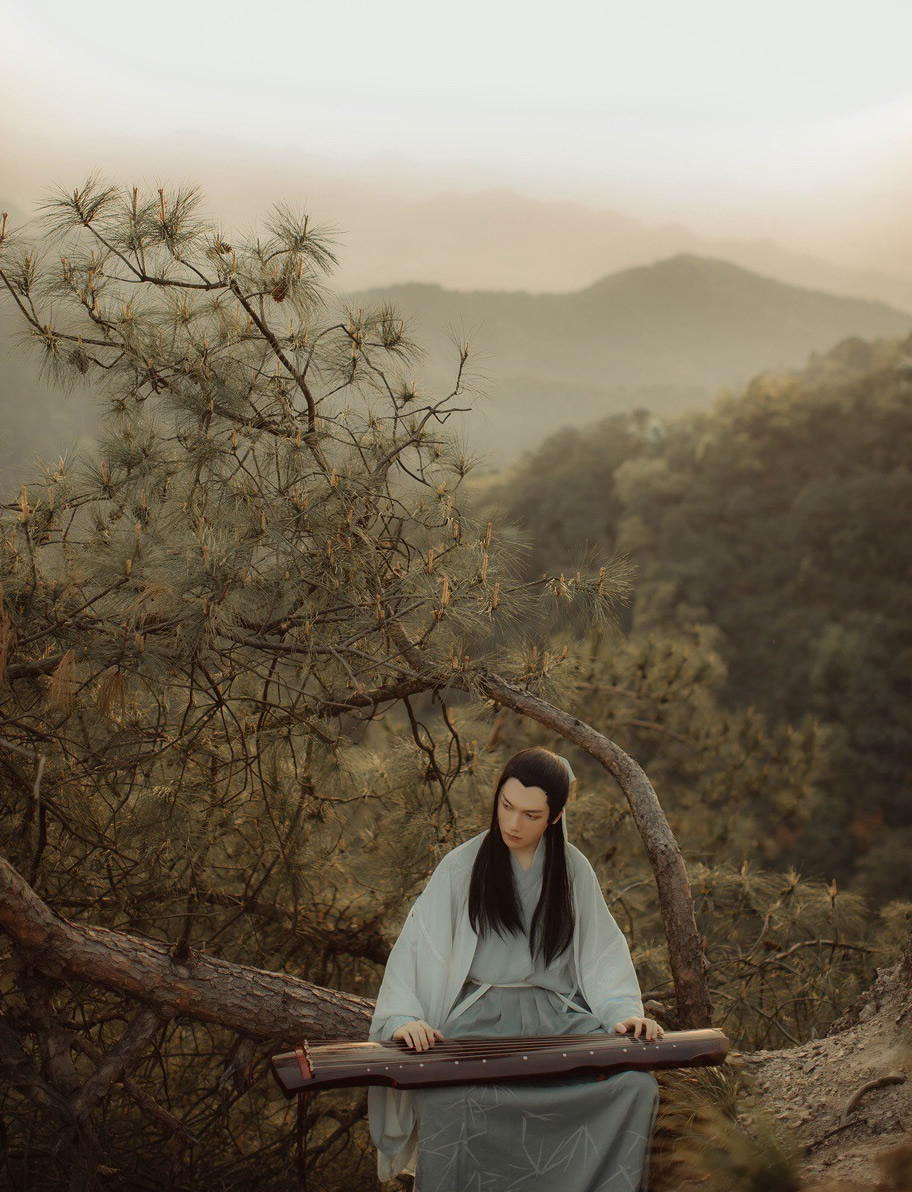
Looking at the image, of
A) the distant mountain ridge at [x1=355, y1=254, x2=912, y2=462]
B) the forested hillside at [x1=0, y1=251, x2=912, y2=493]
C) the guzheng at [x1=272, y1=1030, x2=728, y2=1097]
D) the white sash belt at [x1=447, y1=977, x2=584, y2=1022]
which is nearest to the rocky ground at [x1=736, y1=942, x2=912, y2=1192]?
the guzheng at [x1=272, y1=1030, x2=728, y2=1097]

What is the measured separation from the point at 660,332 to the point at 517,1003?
21.5m

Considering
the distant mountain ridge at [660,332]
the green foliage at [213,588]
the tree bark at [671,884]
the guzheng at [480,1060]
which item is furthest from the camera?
the distant mountain ridge at [660,332]

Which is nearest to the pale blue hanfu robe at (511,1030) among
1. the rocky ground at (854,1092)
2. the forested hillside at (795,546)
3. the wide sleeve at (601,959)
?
the wide sleeve at (601,959)

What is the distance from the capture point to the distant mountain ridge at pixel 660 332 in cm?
1986

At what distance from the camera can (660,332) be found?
71.9 feet

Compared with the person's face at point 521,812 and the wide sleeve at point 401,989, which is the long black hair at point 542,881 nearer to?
the person's face at point 521,812

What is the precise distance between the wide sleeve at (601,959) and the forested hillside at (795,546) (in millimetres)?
7446

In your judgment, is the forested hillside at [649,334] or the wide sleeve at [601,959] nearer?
the wide sleeve at [601,959]

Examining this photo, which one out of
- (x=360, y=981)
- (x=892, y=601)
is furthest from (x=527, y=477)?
(x=360, y=981)

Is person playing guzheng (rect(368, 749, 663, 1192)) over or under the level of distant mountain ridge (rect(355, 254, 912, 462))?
under

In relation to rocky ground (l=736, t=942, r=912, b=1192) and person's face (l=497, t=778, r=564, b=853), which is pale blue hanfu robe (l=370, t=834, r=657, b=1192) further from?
rocky ground (l=736, t=942, r=912, b=1192)

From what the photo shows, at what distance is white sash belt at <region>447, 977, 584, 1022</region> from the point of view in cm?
180

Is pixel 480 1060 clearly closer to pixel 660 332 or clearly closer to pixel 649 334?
pixel 660 332

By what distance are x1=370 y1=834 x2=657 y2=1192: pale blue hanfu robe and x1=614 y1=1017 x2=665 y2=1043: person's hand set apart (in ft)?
0.20
